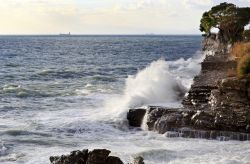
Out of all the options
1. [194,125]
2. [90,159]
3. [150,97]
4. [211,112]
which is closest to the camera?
[90,159]

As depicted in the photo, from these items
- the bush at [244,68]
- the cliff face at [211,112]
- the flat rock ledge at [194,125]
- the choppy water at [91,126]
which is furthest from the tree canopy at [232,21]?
the flat rock ledge at [194,125]

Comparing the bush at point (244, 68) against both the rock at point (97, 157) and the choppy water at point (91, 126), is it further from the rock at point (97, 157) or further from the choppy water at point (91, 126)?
the rock at point (97, 157)

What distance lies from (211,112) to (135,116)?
14.4 feet

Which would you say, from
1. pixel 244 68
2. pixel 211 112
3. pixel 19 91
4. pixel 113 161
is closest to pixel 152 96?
pixel 244 68

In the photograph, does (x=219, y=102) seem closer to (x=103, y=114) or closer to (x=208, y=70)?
(x=103, y=114)

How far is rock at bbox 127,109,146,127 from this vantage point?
25.4m

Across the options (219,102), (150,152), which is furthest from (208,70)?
(150,152)

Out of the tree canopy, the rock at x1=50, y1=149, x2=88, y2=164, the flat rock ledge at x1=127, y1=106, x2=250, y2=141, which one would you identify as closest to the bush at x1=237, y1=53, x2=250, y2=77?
the flat rock ledge at x1=127, y1=106, x2=250, y2=141

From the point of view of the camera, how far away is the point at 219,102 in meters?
23.8

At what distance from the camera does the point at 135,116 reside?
84.4 feet

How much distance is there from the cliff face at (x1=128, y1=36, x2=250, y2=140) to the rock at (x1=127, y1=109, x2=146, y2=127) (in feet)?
1.97

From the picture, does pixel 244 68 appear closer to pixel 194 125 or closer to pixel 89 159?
pixel 194 125

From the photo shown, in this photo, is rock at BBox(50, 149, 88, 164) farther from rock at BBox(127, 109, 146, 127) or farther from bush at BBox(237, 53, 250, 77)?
bush at BBox(237, 53, 250, 77)

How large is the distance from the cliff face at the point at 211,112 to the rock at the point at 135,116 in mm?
599
